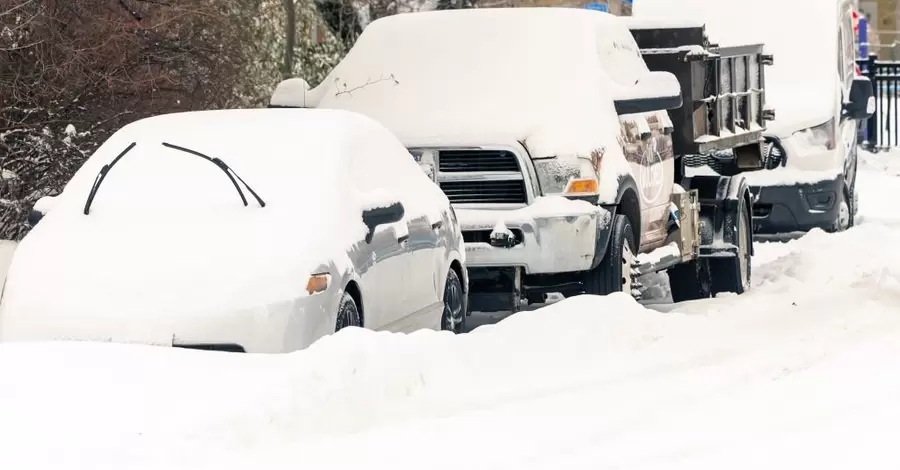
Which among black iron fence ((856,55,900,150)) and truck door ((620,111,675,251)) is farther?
black iron fence ((856,55,900,150))

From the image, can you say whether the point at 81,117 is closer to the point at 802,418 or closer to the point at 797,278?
the point at 797,278

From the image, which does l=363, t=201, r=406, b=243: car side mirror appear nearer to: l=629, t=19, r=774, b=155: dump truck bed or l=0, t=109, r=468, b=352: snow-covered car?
l=0, t=109, r=468, b=352: snow-covered car

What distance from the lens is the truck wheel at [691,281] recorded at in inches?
556

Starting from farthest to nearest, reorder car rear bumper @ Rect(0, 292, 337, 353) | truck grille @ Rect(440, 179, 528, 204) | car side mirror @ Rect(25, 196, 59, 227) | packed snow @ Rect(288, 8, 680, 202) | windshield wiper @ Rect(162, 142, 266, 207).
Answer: packed snow @ Rect(288, 8, 680, 202) → truck grille @ Rect(440, 179, 528, 204) → car side mirror @ Rect(25, 196, 59, 227) → windshield wiper @ Rect(162, 142, 266, 207) → car rear bumper @ Rect(0, 292, 337, 353)

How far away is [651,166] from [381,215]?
4.17 m

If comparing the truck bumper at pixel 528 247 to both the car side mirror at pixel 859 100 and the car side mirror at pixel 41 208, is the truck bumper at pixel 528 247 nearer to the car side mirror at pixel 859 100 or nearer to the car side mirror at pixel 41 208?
the car side mirror at pixel 41 208

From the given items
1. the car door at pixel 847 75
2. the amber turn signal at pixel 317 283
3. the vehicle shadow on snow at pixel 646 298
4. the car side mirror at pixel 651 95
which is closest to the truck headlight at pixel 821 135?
the car door at pixel 847 75

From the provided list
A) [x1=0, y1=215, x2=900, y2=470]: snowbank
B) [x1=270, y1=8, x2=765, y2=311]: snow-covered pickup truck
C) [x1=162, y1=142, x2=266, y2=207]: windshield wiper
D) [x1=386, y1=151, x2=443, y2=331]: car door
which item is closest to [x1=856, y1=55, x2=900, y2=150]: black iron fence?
[x1=270, y1=8, x2=765, y2=311]: snow-covered pickup truck

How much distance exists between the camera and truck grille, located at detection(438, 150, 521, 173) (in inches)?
443

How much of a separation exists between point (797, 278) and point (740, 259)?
0.50 m

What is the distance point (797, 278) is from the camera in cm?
1414

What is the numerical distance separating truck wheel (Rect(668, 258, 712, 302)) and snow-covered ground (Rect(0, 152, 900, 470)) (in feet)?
14.8

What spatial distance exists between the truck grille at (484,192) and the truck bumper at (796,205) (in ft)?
21.2

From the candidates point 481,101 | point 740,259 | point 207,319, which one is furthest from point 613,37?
point 207,319
